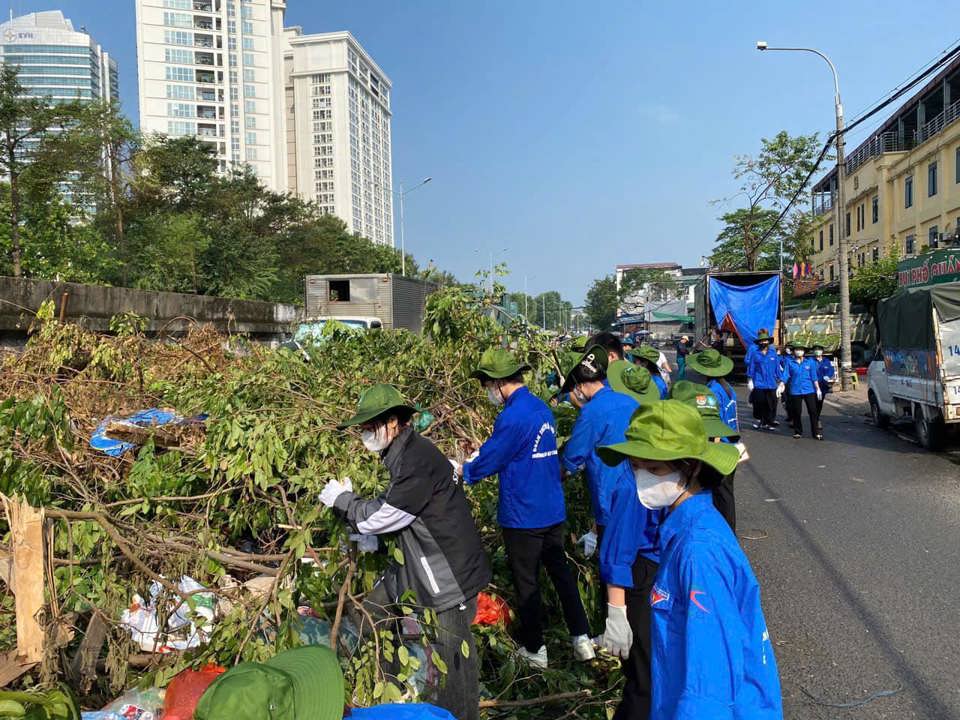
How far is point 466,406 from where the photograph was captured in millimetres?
5898

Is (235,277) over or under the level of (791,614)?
over

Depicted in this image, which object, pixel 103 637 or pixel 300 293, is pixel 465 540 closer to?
pixel 103 637

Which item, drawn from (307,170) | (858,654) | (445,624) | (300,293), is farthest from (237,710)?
(307,170)

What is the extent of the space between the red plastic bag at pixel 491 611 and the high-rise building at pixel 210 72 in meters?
98.0

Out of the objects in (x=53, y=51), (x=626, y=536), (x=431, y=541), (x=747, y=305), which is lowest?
(x=626, y=536)

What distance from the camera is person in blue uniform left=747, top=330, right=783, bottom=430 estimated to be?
12992 millimetres

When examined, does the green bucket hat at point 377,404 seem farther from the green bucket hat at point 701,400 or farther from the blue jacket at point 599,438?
the green bucket hat at point 701,400

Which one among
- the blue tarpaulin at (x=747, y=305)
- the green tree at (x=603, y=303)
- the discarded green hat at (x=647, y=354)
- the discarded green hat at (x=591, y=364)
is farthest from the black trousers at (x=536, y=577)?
the green tree at (x=603, y=303)

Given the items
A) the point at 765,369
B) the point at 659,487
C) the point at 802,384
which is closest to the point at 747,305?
the point at 765,369

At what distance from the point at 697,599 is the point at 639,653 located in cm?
127

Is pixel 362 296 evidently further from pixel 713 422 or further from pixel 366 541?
pixel 366 541

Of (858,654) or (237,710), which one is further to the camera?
(858,654)

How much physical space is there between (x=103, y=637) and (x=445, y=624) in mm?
1642

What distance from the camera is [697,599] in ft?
6.48
